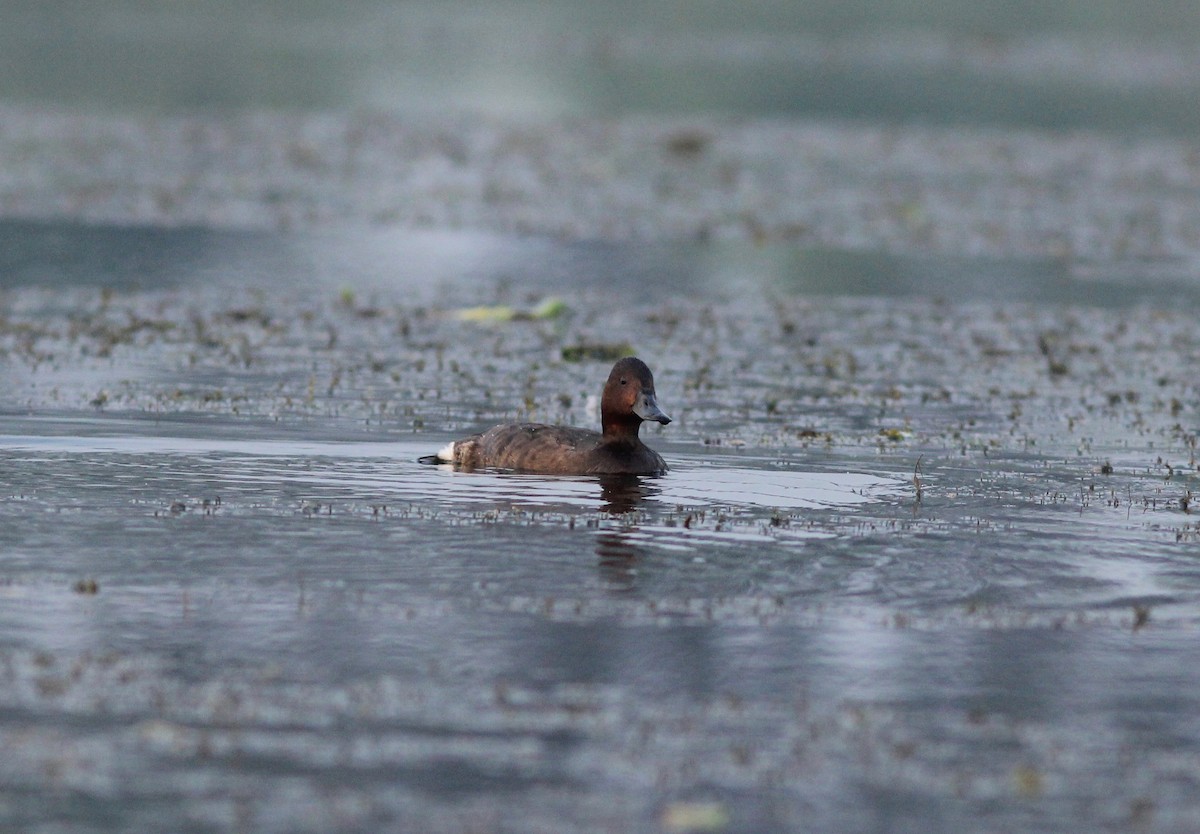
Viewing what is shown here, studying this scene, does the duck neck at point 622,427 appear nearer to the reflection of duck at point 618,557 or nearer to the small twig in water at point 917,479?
the small twig in water at point 917,479

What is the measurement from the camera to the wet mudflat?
8.84 metres

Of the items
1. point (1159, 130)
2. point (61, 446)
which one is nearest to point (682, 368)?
point (61, 446)

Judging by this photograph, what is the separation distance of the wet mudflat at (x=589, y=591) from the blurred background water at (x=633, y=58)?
114 ft

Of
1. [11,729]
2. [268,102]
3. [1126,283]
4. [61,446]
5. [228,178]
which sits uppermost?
[268,102]

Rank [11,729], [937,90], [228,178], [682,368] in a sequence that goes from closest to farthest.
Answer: [11,729] < [682,368] < [228,178] < [937,90]

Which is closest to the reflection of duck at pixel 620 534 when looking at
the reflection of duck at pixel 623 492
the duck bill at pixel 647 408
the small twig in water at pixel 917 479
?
the reflection of duck at pixel 623 492

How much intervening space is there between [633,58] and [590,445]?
62.2 meters

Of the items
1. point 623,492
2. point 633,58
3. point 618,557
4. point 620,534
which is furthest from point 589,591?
point 633,58

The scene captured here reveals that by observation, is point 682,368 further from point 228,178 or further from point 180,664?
point 228,178

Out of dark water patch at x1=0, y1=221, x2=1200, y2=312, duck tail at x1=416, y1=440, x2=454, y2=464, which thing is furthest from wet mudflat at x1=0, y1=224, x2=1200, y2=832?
dark water patch at x1=0, y1=221, x2=1200, y2=312

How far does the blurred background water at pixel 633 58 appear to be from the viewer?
59188 millimetres

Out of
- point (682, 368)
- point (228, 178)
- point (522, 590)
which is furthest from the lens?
point (228, 178)

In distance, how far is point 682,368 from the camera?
22578mm

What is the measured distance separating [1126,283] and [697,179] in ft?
46.7
